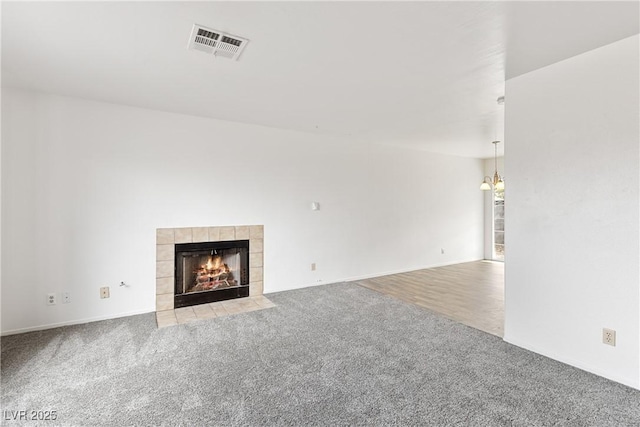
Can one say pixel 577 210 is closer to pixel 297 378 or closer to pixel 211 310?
pixel 297 378

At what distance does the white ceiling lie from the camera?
6.06 ft

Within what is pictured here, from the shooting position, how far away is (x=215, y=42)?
7.22 feet

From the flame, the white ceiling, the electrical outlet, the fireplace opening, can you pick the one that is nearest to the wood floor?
the electrical outlet

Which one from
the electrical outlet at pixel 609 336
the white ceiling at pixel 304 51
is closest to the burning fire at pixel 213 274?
the white ceiling at pixel 304 51

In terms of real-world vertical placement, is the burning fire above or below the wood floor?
above

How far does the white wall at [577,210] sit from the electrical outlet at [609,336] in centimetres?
3

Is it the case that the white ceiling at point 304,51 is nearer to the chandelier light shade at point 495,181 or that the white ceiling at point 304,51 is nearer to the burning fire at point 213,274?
the chandelier light shade at point 495,181

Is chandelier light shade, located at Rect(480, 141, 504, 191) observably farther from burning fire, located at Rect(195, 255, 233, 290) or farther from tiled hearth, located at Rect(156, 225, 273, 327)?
burning fire, located at Rect(195, 255, 233, 290)

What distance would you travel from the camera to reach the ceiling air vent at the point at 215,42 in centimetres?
208

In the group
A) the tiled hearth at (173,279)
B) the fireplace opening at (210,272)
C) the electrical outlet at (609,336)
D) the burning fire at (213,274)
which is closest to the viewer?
the electrical outlet at (609,336)

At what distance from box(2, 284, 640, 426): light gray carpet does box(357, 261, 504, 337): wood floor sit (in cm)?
41

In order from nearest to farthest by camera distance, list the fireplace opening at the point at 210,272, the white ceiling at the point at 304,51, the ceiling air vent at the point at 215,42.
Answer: the white ceiling at the point at 304,51, the ceiling air vent at the point at 215,42, the fireplace opening at the point at 210,272

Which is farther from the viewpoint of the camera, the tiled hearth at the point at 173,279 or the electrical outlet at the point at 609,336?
the tiled hearth at the point at 173,279

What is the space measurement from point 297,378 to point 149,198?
279 centimetres
